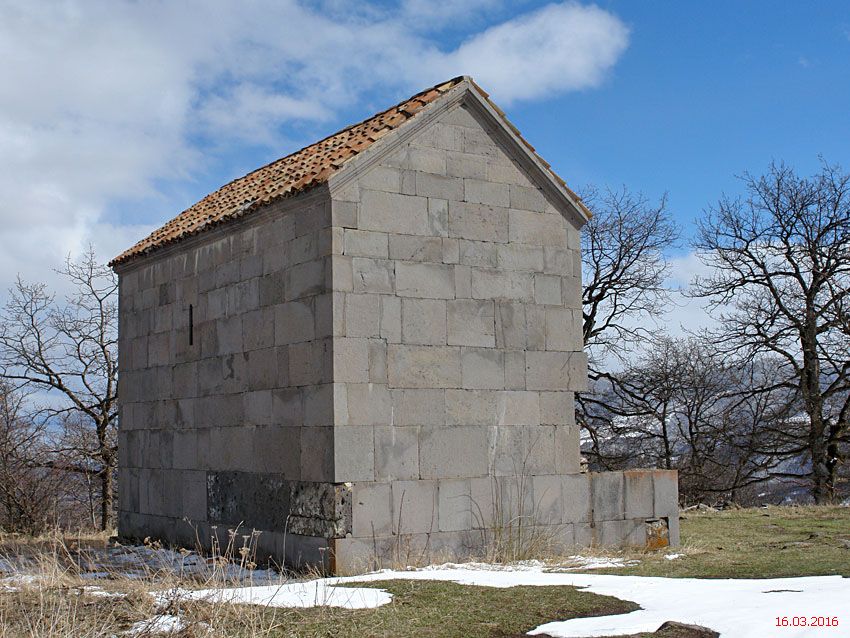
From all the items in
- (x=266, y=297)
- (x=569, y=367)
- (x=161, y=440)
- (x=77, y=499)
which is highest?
(x=266, y=297)

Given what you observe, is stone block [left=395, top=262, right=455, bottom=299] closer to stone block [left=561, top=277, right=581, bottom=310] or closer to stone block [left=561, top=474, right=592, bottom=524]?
stone block [left=561, top=277, right=581, bottom=310]

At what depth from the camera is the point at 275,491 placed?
11.2 metres

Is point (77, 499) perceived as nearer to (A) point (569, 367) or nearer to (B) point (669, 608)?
(A) point (569, 367)

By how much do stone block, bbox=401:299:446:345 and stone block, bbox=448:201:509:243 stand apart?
93cm

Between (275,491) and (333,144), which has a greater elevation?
(333,144)

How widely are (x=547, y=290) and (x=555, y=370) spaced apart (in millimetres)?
1005

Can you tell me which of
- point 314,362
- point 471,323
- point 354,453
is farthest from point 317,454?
point 471,323

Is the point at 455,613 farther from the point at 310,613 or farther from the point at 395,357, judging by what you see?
the point at 395,357

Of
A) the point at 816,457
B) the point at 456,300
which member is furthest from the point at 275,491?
the point at 816,457

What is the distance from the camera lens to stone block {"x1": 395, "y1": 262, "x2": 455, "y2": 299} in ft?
36.0

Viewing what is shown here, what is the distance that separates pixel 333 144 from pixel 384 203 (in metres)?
2.29

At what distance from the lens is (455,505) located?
11.1m

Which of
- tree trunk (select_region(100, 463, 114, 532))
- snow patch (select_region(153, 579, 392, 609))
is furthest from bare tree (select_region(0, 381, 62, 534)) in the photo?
snow patch (select_region(153, 579, 392, 609))

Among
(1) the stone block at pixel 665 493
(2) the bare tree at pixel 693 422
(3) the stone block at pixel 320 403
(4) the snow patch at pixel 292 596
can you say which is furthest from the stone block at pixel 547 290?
(2) the bare tree at pixel 693 422
